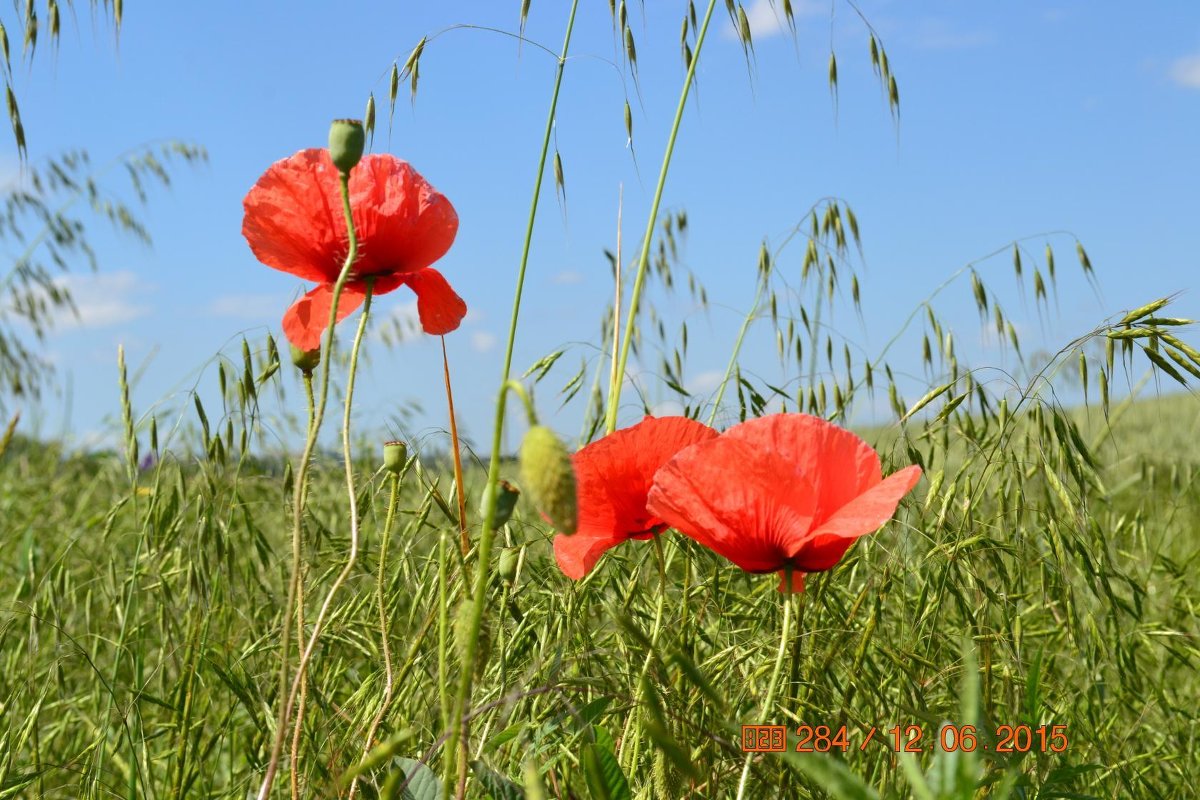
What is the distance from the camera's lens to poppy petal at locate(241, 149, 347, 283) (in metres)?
0.97

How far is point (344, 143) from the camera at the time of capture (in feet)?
2.50

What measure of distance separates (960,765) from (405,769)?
0.49 meters

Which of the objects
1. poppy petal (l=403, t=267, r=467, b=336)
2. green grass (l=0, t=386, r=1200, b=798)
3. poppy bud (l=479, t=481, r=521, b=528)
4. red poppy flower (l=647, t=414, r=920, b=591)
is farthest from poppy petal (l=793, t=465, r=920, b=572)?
poppy petal (l=403, t=267, r=467, b=336)

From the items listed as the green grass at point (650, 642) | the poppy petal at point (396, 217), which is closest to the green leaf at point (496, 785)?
the green grass at point (650, 642)

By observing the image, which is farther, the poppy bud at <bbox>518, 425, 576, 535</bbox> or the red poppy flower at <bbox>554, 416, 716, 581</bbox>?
the red poppy flower at <bbox>554, 416, 716, 581</bbox>

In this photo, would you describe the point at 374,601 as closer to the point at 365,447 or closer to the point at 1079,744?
the point at 1079,744

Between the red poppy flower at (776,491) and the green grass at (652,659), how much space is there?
0.10 m

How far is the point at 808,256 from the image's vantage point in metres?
1.93

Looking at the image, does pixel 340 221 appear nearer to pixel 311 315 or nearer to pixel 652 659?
pixel 311 315

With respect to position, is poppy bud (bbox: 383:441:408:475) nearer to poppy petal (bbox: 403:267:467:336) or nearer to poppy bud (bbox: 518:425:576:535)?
poppy petal (bbox: 403:267:467:336)

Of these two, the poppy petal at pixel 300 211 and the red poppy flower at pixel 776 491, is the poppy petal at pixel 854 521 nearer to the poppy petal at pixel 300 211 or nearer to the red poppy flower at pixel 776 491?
the red poppy flower at pixel 776 491

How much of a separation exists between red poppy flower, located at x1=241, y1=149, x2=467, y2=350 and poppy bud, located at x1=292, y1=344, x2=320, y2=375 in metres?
0.02

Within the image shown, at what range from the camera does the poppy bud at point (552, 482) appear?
551mm

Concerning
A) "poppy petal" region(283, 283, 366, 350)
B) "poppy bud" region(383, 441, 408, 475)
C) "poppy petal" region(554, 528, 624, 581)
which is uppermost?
"poppy petal" region(283, 283, 366, 350)
